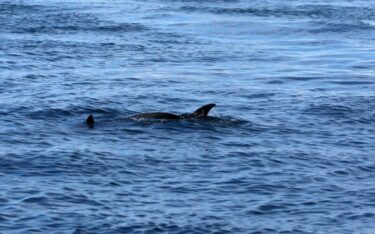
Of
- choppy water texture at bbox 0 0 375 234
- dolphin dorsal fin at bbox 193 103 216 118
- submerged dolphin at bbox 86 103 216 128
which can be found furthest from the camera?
dolphin dorsal fin at bbox 193 103 216 118

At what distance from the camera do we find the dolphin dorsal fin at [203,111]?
29767 millimetres

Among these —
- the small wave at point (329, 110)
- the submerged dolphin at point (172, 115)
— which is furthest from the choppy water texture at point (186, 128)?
the submerged dolphin at point (172, 115)

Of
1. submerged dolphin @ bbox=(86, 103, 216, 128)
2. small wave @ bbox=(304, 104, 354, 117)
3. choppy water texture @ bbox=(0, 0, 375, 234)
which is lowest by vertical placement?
small wave @ bbox=(304, 104, 354, 117)

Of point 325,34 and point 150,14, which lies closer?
point 325,34

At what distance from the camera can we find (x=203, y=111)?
30.0 meters

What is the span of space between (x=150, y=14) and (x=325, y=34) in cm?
1194

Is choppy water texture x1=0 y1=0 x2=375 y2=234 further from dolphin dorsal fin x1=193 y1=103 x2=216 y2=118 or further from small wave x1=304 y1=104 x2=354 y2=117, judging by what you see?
dolphin dorsal fin x1=193 y1=103 x2=216 y2=118

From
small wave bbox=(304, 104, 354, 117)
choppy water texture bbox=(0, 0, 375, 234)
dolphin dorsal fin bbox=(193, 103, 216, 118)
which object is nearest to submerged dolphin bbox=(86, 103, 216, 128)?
dolphin dorsal fin bbox=(193, 103, 216, 118)

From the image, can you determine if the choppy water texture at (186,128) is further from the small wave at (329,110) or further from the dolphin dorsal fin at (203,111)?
the dolphin dorsal fin at (203,111)

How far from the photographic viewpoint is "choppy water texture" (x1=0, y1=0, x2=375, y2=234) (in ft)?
69.8

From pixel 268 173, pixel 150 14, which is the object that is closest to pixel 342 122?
pixel 268 173

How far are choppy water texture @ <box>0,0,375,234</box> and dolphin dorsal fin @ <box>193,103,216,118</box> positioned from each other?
0.35 metres

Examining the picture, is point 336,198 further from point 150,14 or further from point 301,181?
point 150,14

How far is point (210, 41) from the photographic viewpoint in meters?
48.6
